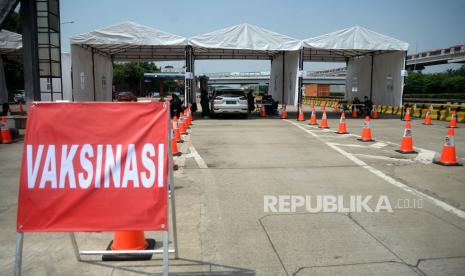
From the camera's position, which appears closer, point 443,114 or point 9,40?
point 443,114

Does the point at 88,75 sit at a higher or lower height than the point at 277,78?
lower

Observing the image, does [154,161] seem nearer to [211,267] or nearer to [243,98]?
[211,267]

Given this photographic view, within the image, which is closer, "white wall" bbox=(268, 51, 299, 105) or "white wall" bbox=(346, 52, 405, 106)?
"white wall" bbox=(268, 51, 299, 105)

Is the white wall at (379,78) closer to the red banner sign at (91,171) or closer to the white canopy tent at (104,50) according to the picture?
the white canopy tent at (104,50)

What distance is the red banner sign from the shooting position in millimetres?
3309

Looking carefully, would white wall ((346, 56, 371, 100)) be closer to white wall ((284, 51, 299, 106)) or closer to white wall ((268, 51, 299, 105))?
white wall ((268, 51, 299, 105))

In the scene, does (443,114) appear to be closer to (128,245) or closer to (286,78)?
(286,78)

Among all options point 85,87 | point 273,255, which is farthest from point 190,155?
point 85,87

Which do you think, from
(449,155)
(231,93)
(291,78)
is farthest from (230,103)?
(449,155)

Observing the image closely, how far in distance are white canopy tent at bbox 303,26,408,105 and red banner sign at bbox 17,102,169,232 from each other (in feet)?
64.3

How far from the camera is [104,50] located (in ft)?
87.9

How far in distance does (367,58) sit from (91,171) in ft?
92.8

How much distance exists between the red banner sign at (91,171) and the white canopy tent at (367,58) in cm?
1959

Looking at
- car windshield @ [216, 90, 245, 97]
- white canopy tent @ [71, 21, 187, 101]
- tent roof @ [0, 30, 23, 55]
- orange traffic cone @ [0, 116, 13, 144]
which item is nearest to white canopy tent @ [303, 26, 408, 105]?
car windshield @ [216, 90, 245, 97]
